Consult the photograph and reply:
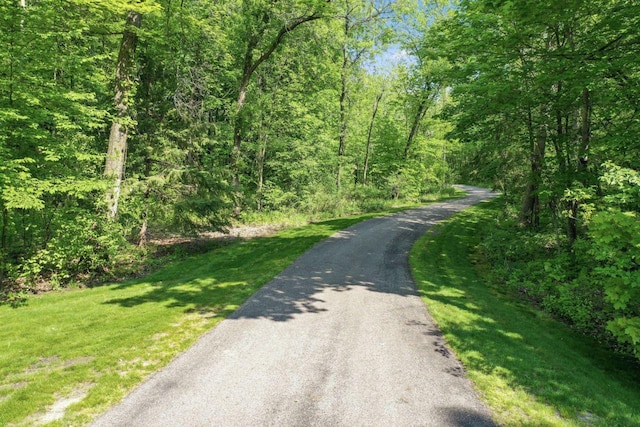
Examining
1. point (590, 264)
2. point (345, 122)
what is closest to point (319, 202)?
point (345, 122)

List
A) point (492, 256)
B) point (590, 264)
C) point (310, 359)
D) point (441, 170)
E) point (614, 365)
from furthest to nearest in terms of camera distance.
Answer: point (441, 170), point (492, 256), point (590, 264), point (614, 365), point (310, 359)

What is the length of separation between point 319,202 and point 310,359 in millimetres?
18004

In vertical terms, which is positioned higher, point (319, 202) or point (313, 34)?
point (313, 34)

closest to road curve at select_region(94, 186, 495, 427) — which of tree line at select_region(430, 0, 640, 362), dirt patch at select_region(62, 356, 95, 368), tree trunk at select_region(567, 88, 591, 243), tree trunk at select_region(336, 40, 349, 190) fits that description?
dirt patch at select_region(62, 356, 95, 368)

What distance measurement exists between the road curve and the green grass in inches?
16.3

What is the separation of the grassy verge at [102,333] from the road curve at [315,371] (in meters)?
0.48

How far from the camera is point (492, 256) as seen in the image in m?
13.8

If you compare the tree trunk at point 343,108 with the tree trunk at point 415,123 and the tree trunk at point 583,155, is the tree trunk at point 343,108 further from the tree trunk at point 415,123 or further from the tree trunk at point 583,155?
the tree trunk at point 583,155

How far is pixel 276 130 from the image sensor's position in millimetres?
23672

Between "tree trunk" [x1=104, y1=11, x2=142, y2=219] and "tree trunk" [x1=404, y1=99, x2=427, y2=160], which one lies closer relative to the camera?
"tree trunk" [x1=104, y1=11, x2=142, y2=219]

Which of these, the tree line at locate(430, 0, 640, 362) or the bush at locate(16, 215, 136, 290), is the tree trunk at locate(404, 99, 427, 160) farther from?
the bush at locate(16, 215, 136, 290)

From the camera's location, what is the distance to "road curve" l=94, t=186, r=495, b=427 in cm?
447

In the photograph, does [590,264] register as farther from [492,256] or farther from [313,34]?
[313,34]

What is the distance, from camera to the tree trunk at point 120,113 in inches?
475
